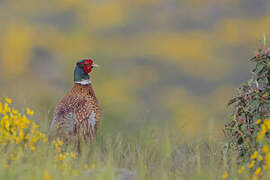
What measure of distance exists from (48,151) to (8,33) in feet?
59.6

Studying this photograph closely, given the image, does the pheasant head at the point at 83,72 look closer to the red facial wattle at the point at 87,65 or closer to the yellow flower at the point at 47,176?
the red facial wattle at the point at 87,65

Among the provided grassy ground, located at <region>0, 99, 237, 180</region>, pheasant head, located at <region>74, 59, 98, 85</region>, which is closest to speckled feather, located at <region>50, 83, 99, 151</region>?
pheasant head, located at <region>74, 59, 98, 85</region>

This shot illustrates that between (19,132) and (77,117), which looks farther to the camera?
(77,117)

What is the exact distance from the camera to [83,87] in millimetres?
6684

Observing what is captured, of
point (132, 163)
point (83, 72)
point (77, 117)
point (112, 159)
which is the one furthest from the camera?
point (83, 72)

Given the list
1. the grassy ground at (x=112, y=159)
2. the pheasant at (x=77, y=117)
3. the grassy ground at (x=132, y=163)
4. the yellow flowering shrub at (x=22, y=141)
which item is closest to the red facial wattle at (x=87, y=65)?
the pheasant at (x=77, y=117)

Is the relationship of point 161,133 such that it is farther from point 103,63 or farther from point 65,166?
point 103,63

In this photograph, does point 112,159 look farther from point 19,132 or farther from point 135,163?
point 19,132

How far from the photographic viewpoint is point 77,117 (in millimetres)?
6320

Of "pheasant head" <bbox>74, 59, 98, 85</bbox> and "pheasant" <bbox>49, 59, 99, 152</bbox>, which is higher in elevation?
"pheasant head" <bbox>74, 59, 98, 85</bbox>

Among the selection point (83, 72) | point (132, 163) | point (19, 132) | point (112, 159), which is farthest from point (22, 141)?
point (83, 72)

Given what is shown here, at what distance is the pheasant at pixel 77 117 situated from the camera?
618 cm

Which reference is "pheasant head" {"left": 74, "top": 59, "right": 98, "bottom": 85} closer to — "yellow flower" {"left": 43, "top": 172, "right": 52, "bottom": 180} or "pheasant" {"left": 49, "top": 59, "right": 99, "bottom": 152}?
"pheasant" {"left": 49, "top": 59, "right": 99, "bottom": 152}

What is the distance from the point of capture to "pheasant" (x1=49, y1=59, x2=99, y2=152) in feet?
20.3
